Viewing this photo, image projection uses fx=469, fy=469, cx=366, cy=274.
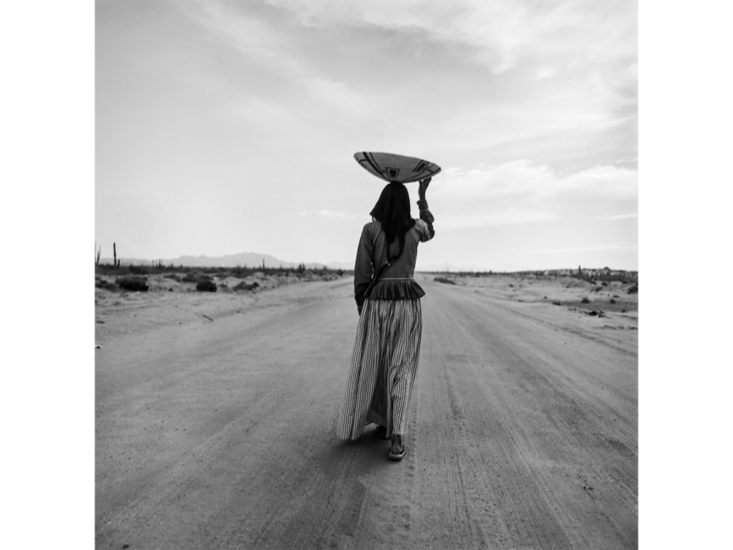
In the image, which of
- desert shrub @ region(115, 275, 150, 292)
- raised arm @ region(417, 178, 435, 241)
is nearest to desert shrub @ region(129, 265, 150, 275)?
desert shrub @ region(115, 275, 150, 292)

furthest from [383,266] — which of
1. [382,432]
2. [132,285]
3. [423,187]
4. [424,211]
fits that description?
[132,285]

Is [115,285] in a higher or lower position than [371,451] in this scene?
higher

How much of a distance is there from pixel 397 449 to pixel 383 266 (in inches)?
47.4

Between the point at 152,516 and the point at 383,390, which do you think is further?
the point at 383,390

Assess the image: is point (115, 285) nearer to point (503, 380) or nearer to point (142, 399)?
point (142, 399)

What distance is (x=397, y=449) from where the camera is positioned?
299 centimetres

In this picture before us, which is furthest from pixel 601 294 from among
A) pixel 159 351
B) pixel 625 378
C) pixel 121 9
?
pixel 121 9

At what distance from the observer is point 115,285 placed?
12609 millimetres

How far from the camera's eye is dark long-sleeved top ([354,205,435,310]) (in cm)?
325

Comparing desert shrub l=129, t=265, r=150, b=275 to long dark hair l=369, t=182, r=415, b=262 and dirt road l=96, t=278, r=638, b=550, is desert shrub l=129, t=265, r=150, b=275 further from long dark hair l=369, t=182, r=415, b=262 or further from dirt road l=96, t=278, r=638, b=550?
long dark hair l=369, t=182, r=415, b=262

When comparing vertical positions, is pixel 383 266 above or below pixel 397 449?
above

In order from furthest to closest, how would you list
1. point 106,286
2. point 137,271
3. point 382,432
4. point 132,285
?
1. point 137,271
2. point 132,285
3. point 106,286
4. point 382,432

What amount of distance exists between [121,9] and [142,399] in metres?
4.05

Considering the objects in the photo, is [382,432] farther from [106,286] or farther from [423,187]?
[106,286]
